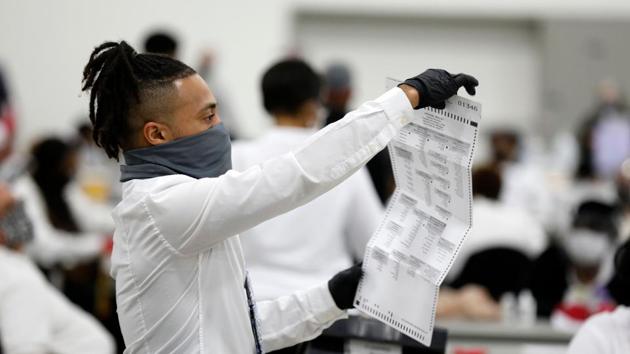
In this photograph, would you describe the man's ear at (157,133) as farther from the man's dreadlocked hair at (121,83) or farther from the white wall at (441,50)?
the white wall at (441,50)

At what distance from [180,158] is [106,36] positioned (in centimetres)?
910

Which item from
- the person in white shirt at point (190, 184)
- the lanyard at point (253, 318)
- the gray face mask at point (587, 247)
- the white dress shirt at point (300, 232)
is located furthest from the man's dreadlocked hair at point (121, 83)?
the gray face mask at point (587, 247)

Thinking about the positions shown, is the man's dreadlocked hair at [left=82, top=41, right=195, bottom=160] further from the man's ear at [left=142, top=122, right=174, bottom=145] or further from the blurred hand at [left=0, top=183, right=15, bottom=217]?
the blurred hand at [left=0, top=183, right=15, bottom=217]

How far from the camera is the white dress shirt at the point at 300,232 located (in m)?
2.74

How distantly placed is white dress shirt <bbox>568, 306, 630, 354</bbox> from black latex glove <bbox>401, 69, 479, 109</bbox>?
2.47 ft

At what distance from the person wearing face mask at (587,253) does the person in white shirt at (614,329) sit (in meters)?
1.76

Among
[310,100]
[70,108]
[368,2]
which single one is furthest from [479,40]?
[310,100]

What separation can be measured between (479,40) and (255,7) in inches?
98.5

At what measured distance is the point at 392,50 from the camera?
11.0m

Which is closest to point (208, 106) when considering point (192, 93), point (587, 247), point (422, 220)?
point (192, 93)

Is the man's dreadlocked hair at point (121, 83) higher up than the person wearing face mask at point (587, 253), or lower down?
higher up

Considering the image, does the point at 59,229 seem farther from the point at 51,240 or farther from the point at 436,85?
Result: the point at 436,85

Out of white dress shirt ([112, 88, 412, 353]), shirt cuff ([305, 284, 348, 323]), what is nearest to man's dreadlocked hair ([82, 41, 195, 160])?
white dress shirt ([112, 88, 412, 353])

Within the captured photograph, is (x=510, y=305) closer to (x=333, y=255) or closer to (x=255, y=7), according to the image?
(x=333, y=255)
